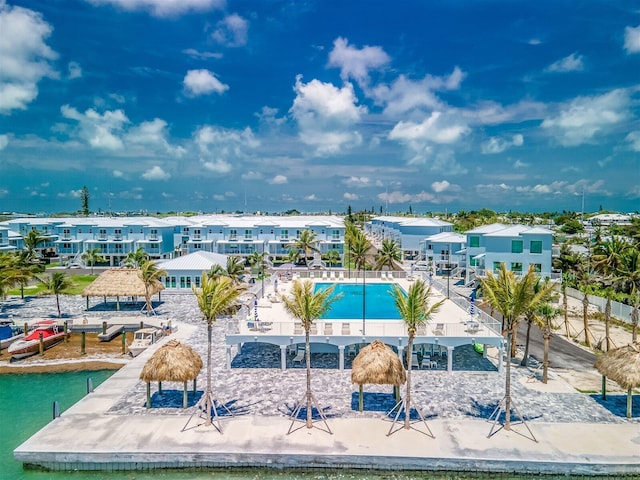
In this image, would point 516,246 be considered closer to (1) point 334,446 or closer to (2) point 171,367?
(1) point 334,446

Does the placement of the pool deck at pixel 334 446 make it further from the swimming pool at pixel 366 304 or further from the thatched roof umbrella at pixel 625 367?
the swimming pool at pixel 366 304

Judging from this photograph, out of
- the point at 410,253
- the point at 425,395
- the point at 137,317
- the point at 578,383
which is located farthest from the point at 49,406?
the point at 410,253

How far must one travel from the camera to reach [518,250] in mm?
42031

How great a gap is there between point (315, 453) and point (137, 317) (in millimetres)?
23702

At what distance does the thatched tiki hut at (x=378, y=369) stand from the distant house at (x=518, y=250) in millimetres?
24976

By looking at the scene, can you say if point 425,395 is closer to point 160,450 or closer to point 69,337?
point 160,450

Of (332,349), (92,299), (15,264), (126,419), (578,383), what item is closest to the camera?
(126,419)

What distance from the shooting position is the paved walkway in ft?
49.6

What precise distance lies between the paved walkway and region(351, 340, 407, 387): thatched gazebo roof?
1.74 meters

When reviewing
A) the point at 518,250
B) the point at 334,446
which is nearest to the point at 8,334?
the point at 334,446

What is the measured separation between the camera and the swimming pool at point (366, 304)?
101 ft

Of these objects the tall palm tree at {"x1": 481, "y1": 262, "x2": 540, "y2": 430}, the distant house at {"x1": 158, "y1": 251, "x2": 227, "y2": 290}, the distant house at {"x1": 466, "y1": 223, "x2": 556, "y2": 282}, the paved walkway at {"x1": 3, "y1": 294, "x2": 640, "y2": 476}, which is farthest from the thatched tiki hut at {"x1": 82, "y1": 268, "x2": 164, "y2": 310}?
the distant house at {"x1": 466, "y1": 223, "x2": 556, "y2": 282}

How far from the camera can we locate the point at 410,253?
2746 inches

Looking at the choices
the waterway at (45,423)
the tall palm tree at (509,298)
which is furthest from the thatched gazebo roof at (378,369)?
the tall palm tree at (509,298)
